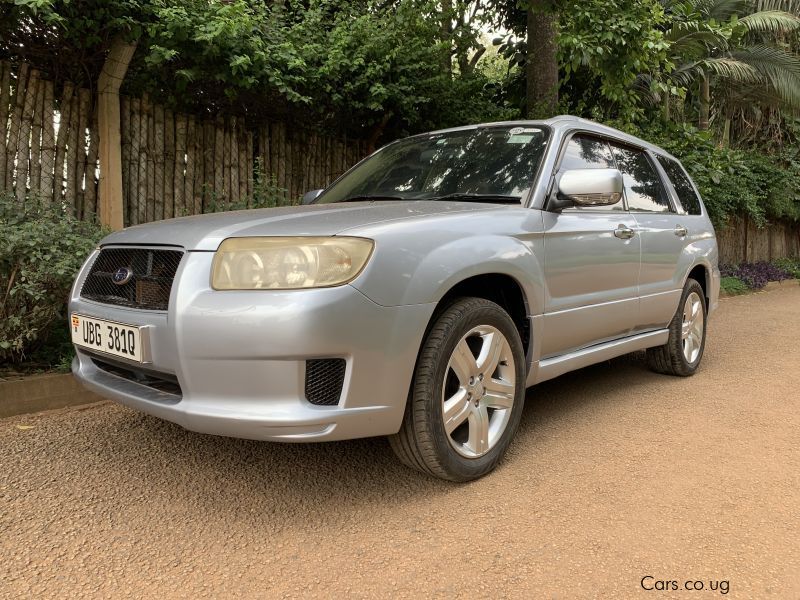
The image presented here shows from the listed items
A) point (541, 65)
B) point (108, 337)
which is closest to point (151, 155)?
point (108, 337)

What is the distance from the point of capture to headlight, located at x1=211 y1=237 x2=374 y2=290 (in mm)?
2070

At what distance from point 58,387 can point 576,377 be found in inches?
134

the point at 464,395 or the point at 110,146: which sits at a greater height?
the point at 110,146

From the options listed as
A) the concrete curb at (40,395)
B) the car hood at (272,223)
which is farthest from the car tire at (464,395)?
the concrete curb at (40,395)

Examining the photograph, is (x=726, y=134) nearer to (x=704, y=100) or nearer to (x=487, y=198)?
(x=704, y=100)

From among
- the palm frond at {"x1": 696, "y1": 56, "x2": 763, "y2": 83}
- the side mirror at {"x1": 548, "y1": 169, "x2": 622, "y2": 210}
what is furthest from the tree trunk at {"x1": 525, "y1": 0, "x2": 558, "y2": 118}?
the palm frond at {"x1": 696, "y1": 56, "x2": 763, "y2": 83}

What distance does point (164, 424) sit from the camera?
10.4 ft

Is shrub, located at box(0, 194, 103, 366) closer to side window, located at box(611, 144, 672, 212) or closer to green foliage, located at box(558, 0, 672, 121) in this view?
side window, located at box(611, 144, 672, 212)

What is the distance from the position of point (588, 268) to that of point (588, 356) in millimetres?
482

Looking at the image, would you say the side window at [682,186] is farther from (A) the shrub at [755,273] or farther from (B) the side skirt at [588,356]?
A: (A) the shrub at [755,273]

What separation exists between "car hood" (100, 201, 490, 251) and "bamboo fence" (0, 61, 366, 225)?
2418 mm

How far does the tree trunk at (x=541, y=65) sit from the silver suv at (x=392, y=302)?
472 centimetres

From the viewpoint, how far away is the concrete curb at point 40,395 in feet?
10.7

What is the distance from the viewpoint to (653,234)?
3.84m
